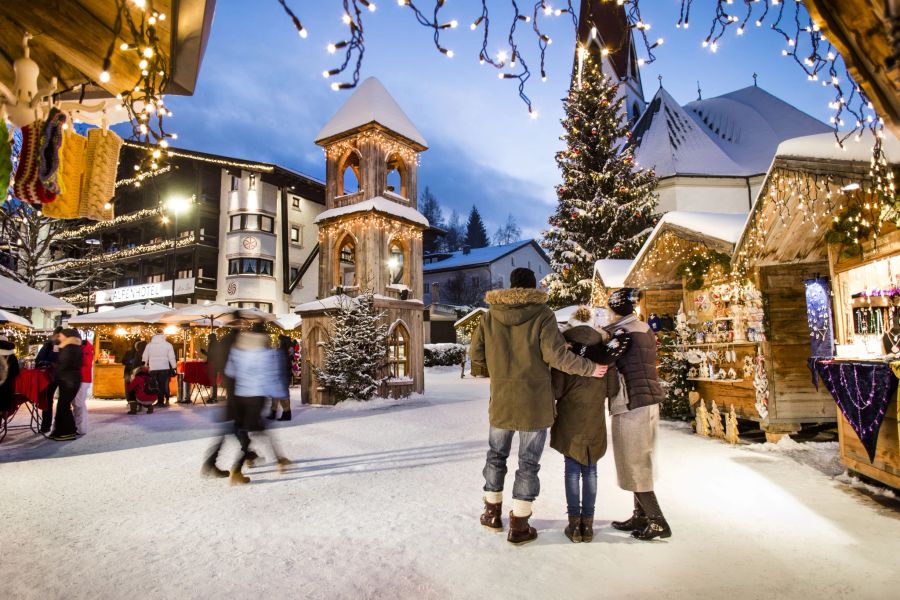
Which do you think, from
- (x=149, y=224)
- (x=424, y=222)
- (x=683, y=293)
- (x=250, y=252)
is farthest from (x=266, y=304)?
(x=683, y=293)

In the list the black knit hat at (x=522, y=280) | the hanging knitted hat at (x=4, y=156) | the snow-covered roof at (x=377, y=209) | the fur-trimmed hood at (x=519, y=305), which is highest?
the snow-covered roof at (x=377, y=209)

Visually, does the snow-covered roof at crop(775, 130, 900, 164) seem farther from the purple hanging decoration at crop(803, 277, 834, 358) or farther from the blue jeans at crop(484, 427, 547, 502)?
the blue jeans at crop(484, 427, 547, 502)

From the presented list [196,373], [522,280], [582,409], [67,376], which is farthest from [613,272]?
[196,373]

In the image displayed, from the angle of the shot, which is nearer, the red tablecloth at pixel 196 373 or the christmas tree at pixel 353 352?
the christmas tree at pixel 353 352

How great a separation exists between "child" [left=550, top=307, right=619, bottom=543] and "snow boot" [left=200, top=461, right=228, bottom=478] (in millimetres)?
4145

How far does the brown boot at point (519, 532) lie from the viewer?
12.7 feet

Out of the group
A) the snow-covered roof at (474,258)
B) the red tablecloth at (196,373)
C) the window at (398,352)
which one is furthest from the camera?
the snow-covered roof at (474,258)

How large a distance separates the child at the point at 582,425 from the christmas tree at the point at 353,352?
34.4ft

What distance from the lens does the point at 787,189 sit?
6.52m

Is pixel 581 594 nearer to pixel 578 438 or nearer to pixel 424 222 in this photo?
pixel 578 438

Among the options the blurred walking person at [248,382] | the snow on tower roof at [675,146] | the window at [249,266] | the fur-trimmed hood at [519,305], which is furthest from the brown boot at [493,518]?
the window at [249,266]

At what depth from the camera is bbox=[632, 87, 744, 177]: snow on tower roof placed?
88.6 feet

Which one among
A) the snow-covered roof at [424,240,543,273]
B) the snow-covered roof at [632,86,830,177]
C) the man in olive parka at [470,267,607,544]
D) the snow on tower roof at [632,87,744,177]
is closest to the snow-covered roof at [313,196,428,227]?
the man in olive parka at [470,267,607,544]

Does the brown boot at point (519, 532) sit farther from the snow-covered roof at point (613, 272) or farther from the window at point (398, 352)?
the window at point (398, 352)
